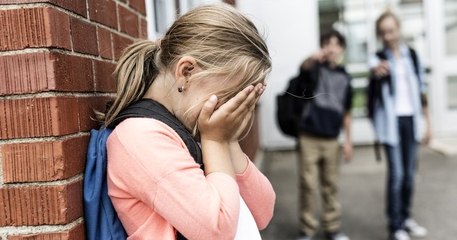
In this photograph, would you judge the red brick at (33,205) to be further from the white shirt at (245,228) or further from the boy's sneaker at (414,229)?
the boy's sneaker at (414,229)

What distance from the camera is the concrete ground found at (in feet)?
14.5

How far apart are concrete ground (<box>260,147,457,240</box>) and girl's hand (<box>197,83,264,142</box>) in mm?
3211

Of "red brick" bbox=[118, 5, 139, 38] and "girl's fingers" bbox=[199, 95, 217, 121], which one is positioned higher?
"red brick" bbox=[118, 5, 139, 38]

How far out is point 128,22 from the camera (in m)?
1.79

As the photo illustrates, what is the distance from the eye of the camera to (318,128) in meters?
4.07

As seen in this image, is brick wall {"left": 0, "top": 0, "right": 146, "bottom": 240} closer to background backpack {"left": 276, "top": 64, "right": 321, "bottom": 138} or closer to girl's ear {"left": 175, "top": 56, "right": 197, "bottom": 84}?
girl's ear {"left": 175, "top": 56, "right": 197, "bottom": 84}

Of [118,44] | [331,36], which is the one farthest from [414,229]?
[118,44]

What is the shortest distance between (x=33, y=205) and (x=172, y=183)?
0.34 meters

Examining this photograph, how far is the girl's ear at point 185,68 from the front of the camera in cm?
128

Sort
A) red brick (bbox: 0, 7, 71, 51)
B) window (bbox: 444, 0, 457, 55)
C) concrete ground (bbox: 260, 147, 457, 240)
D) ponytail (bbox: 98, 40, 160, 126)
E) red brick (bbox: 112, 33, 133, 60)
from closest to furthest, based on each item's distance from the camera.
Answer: red brick (bbox: 0, 7, 71, 51) → ponytail (bbox: 98, 40, 160, 126) → red brick (bbox: 112, 33, 133, 60) → concrete ground (bbox: 260, 147, 457, 240) → window (bbox: 444, 0, 457, 55)

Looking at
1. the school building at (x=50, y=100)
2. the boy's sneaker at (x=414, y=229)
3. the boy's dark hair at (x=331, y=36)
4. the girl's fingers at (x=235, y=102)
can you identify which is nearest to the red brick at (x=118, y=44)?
the school building at (x=50, y=100)

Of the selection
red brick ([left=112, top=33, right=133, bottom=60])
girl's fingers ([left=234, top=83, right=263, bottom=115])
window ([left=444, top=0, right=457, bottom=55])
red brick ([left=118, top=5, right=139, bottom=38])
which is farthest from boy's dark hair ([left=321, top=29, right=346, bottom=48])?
window ([left=444, top=0, right=457, bottom=55])

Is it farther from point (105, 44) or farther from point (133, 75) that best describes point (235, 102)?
point (105, 44)

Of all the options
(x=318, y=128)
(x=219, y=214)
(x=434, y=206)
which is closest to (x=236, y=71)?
(x=219, y=214)
